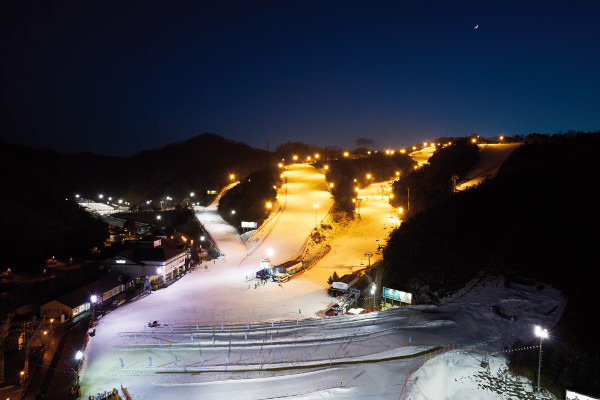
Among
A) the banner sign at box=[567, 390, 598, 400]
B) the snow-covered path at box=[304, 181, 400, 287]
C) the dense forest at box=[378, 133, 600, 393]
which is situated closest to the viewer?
the banner sign at box=[567, 390, 598, 400]

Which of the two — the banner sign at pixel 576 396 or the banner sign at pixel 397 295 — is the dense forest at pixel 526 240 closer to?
the banner sign at pixel 397 295

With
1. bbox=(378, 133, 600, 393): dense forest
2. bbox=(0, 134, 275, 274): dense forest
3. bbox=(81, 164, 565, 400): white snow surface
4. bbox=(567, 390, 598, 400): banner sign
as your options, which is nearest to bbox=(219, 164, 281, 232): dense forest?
bbox=(0, 134, 275, 274): dense forest

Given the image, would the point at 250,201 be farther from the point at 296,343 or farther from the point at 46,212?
the point at 296,343

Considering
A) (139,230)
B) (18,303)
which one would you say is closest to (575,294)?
(18,303)

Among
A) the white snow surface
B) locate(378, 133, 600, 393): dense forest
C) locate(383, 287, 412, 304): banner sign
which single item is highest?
locate(378, 133, 600, 393): dense forest

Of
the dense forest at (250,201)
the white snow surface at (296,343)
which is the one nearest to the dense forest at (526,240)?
the white snow surface at (296,343)

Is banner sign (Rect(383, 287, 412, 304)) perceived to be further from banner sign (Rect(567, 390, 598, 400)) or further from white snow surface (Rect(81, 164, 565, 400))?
banner sign (Rect(567, 390, 598, 400))
